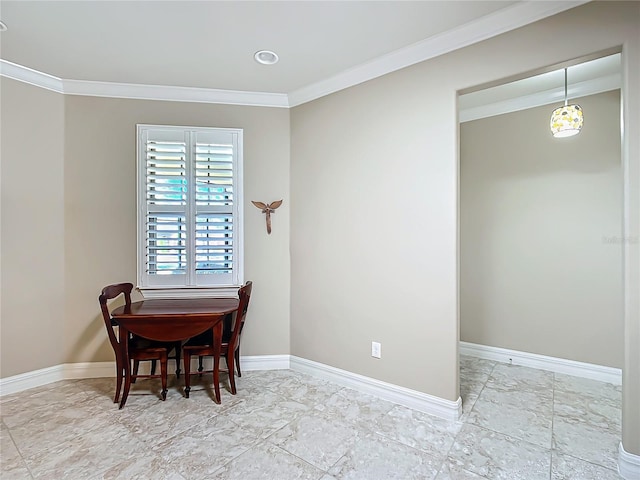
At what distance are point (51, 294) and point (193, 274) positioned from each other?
1.23 metres

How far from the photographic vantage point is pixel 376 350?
2549 mm

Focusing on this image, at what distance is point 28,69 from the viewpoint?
2.60 metres

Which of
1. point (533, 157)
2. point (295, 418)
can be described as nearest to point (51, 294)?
point (295, 418)

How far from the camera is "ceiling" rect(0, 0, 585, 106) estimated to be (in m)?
1.87

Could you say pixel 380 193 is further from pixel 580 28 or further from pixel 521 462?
pixel 521 462

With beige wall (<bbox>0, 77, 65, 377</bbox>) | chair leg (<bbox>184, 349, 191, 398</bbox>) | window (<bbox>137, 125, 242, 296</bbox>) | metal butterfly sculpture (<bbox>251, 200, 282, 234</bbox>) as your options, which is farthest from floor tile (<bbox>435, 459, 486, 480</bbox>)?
beige wall (<bbox>0, 77, 65, 377</bbox>)

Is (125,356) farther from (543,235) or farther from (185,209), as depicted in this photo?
(543,235)

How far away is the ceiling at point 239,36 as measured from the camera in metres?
1.87

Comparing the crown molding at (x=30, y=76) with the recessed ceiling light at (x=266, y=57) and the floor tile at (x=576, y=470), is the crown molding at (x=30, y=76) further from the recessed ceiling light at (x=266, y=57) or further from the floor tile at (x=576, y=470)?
the floor tile at (x=576, y=470)

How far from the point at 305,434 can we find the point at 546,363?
7.91 ft

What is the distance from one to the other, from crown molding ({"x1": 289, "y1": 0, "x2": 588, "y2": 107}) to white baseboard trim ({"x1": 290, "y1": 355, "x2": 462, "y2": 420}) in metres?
2.41

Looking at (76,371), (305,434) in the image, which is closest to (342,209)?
(305,434)

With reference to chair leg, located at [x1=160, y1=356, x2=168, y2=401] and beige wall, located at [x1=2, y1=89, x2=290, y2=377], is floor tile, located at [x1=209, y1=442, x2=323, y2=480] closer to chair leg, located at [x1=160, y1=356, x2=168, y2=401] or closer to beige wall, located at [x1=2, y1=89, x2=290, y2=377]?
chair leg, located at [x1=160, y1=356, x2=168, y2=401]

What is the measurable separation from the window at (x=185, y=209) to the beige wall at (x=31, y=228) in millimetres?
724
